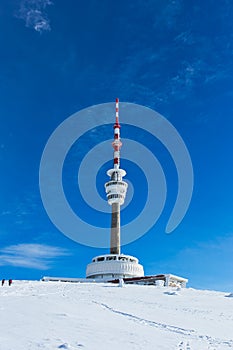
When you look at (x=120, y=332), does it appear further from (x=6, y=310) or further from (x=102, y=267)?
(x=102, y=267)

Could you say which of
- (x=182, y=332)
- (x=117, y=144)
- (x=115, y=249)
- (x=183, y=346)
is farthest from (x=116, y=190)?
(x=183, y=346)

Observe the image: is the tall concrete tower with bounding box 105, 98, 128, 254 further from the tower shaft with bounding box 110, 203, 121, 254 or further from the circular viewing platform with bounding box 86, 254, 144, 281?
the circular viewing platform with bounding box 86, 254, 144, 281

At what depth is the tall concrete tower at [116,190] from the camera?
72.8 m

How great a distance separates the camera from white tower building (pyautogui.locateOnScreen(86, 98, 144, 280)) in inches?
2494

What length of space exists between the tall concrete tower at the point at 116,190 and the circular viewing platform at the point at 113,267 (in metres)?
5.20

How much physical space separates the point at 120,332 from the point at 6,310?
525cm

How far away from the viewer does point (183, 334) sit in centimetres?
1323

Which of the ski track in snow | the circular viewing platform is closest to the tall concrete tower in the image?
the circular viewing platform

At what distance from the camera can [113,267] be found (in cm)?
6306

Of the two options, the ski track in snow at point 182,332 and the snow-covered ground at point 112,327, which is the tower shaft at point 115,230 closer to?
the snow-covered ground at point 112,327

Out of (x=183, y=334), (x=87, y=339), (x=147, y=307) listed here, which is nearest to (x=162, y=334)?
(x=183, y=334)

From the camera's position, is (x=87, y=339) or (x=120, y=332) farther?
(x=120, y=332)

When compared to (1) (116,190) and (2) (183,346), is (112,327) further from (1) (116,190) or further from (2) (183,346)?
(1) (116,190)

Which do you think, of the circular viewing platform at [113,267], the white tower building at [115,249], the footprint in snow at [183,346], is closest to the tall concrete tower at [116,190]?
the white tower building at [115,249]
